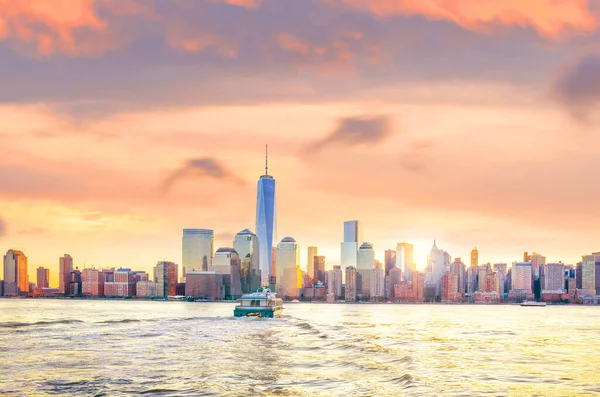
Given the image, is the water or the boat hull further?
the boat hull

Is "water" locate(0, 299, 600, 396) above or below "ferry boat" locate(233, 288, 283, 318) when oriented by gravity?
above

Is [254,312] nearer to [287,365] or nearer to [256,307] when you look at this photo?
[256,307]

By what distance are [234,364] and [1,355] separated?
29085 millimetres

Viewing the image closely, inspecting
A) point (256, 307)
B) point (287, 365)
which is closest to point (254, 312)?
point (256, 307)

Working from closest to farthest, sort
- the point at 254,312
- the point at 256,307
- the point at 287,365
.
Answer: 1. the point at 287,365
2. the point at 254,312
3. the point at 256,307

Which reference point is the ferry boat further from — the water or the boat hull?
the water

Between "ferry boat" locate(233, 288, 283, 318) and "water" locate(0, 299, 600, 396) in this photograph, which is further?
"ferry boat" locate(233, 288, 283, 318)

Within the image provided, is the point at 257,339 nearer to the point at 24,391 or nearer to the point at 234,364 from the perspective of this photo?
the point at 234,364

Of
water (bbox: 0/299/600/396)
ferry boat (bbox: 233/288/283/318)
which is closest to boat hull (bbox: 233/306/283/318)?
ferry boat (bbox: 233/288/283/318)

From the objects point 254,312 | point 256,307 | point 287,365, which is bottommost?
point 254,312

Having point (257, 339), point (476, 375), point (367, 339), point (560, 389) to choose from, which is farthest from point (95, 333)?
point (560, 389)

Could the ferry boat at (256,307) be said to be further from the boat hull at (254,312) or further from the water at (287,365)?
the water at (287,365)

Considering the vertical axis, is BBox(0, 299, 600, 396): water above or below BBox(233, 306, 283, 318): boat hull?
above

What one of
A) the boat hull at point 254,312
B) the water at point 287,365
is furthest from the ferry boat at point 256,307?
the water at point 287,365
